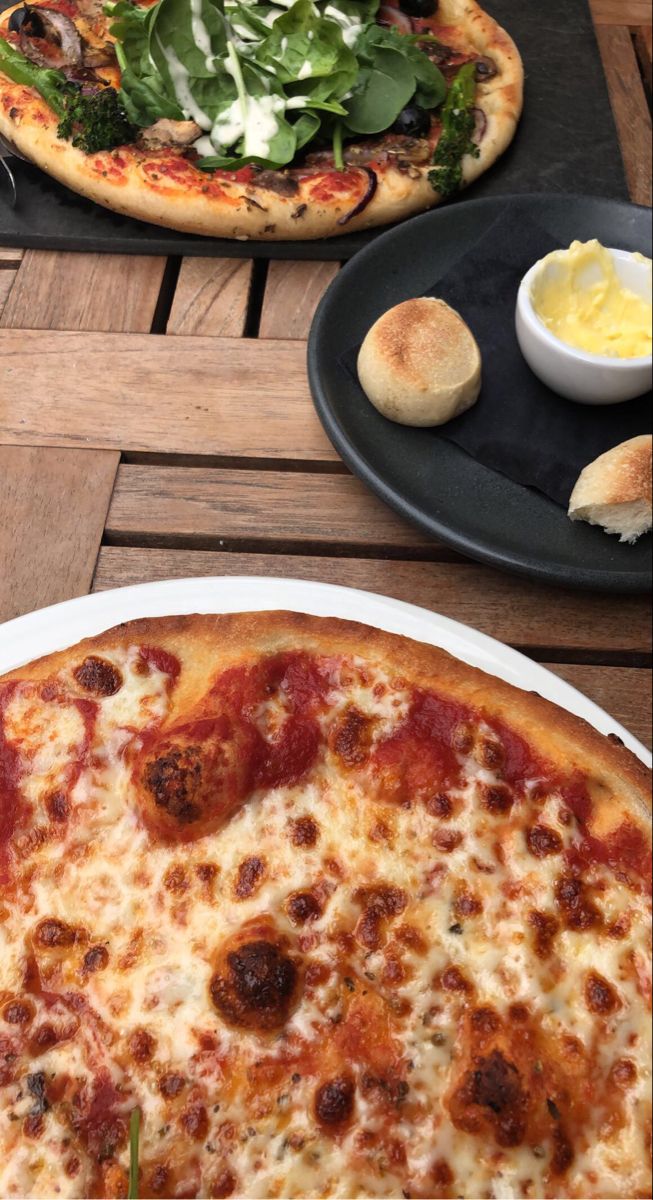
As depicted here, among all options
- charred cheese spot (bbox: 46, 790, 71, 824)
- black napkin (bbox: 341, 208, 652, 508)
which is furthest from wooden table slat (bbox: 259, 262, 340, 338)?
charred cheese spot (bbox: 46, 790, 71, 824)

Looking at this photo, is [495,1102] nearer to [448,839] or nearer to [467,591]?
[448,839]

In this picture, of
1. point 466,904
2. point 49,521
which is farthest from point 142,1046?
point 49,521

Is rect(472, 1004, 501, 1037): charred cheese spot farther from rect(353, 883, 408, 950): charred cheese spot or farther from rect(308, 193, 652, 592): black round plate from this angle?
rect(308, 193, 652, 592): black round plate

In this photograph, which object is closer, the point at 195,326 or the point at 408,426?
the point at 408,426

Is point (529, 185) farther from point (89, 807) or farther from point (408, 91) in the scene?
point (89, 807)

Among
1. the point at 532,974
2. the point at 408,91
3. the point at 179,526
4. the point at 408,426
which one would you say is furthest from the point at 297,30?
the point at 532,974

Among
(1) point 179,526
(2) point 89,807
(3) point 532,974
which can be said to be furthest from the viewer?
(1) point 179,526
